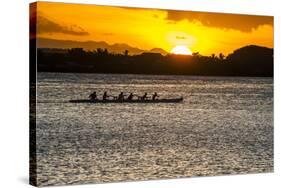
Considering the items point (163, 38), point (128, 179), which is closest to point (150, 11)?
point (163, 38)

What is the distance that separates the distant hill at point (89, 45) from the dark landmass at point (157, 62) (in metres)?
0.05

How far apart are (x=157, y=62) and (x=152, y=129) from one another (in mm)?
1050

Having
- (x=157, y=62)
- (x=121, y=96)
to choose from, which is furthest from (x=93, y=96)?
(x=157, y=62)

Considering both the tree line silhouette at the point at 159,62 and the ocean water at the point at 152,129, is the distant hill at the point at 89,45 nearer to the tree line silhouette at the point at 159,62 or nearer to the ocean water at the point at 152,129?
the tree line silhouette at the point at 159,62

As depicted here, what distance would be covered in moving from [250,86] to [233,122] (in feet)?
2.35

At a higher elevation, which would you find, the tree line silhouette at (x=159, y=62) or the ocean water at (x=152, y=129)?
the tree line silhouette at (x=159, y=62)

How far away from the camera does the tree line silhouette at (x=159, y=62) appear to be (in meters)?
12.2

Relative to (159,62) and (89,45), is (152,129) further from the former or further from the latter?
(89,45)

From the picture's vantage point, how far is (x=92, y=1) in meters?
12.6

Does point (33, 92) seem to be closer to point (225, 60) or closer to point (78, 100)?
point (78, 100)

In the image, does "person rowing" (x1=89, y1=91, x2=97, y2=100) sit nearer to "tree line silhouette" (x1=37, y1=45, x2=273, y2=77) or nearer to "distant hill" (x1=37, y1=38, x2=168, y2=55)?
"tree line silhouette" (x1=37, y1=45, x2=273, y2=77)

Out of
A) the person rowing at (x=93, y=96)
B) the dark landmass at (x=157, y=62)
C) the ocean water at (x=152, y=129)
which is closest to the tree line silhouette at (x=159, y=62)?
the dark landmass at (x=157, y=62)

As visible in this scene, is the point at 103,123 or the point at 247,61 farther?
the point at 247,61

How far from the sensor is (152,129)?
13.0 m
